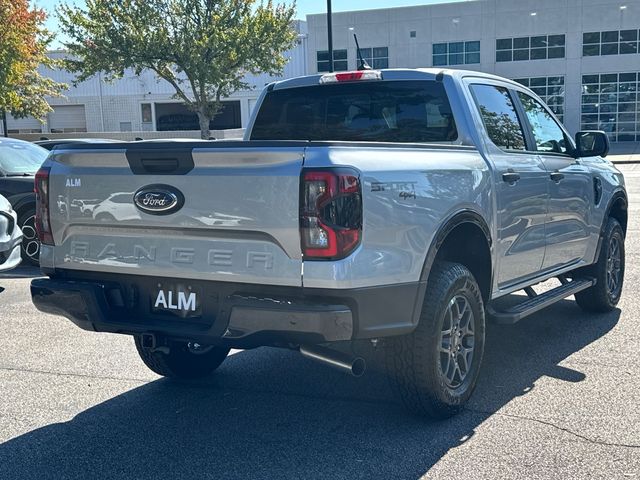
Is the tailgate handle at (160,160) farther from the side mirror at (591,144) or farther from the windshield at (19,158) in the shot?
the windshield at (19,158)

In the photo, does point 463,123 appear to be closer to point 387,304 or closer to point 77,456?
point 387,304

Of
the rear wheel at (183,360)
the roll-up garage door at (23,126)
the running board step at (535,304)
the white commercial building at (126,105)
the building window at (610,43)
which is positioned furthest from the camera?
the roll-up garage door at (23,126)

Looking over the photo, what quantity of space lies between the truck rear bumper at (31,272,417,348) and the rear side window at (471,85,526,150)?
5.99 feet

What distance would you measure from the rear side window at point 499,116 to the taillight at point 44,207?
A: 2787mm

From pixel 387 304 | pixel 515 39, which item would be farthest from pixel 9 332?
pixel 515 39

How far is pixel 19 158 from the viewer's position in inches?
413

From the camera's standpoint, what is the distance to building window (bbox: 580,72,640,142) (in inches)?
1694

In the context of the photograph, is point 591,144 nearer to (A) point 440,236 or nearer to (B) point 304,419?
(A) point 440,236

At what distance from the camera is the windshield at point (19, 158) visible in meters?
10.2

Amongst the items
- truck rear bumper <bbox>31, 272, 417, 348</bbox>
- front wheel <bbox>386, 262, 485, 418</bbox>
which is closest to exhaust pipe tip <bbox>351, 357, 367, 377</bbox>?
truck rear bumper <bbox>31, 272, 417, 348</bbox>

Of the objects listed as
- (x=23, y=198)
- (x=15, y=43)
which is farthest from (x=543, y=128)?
(x=15, y=43)

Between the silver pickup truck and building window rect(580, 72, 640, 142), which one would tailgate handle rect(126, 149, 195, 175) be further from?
building window rect(580, 72, 640, 142)

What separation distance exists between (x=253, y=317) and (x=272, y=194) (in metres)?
0.59

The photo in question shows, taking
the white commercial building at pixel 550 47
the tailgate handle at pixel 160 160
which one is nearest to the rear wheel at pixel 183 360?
the tailgate handle at pixel 160 160
